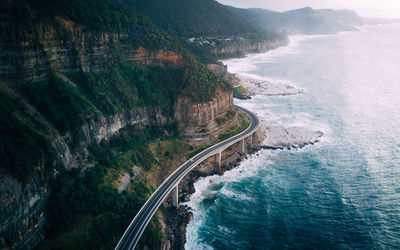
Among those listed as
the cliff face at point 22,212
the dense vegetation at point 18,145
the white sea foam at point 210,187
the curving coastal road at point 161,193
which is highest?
the dense vegetation at point 18,145

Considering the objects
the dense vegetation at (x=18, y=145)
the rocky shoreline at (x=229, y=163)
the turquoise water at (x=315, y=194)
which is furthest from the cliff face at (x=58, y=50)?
the turquoise water at (x=315, y=194)

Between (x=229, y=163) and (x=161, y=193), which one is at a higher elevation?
(x=161, y=193)

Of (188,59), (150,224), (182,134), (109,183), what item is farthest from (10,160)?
(188,59)

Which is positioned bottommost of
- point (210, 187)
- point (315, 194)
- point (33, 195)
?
point (210, 187)

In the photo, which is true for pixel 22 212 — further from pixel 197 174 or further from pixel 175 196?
pixel 197 174

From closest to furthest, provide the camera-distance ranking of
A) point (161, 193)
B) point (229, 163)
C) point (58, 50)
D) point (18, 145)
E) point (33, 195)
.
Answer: point (18, 145) → point (33, 195) → point (161, 193) → point (58, 50) → point (229, 163)

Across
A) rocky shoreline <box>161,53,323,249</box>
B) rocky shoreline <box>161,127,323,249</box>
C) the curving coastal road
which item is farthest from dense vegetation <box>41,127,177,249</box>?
rocky shoreline <box>161,53,323,249</box>

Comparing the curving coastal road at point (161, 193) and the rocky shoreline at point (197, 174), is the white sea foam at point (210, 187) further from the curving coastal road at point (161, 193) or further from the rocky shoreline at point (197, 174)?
the curving coastal road at point (161, 193)

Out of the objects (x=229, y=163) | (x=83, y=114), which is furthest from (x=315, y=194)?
(x=83, y=114)

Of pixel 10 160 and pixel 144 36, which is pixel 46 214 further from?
pixel 144 36
